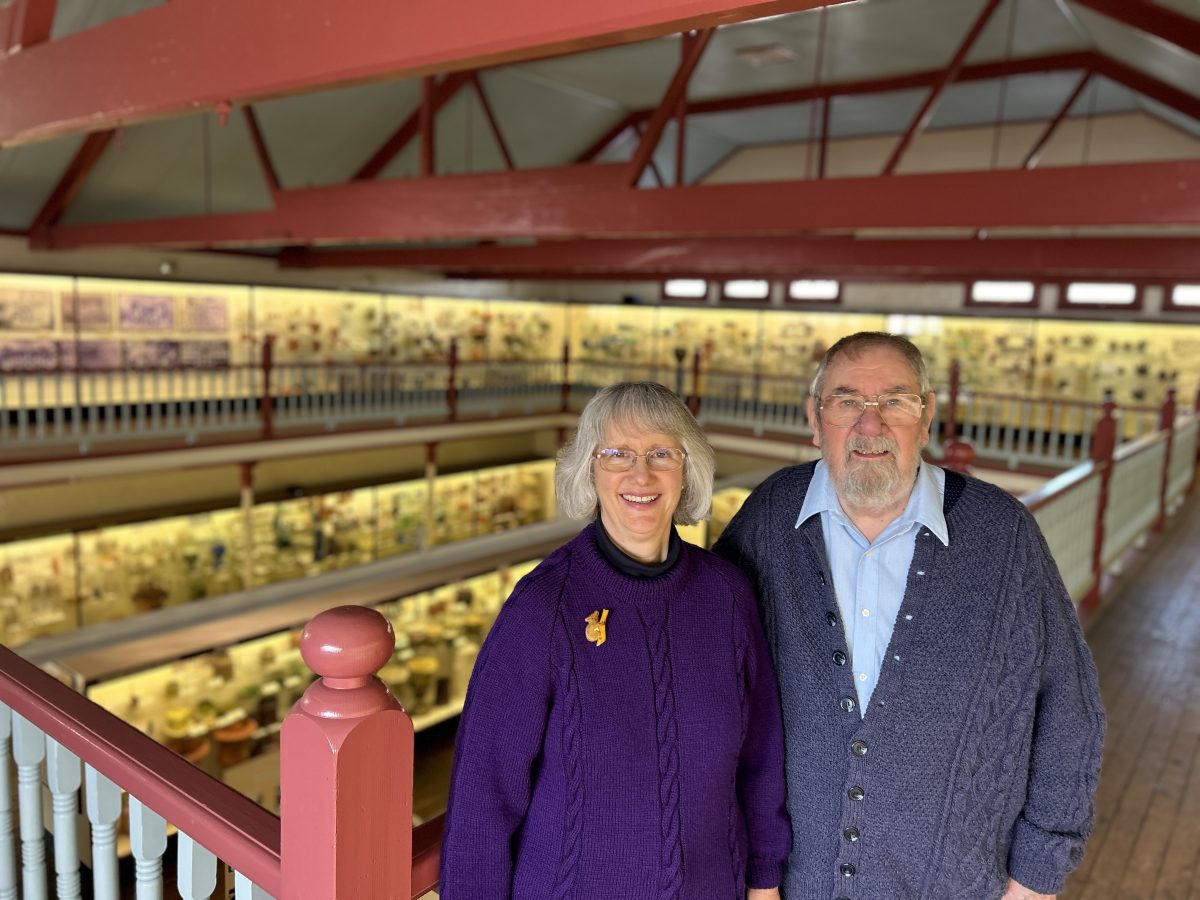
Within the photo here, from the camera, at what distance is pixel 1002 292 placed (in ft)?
43.3

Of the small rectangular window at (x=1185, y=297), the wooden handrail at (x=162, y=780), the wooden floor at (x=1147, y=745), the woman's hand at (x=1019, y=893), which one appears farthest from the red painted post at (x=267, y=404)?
the small rectangular window at (x=1185, y=297)

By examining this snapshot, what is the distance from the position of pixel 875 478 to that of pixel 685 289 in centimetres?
1520

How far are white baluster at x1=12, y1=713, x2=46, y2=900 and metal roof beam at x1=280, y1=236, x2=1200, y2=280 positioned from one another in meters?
8.63

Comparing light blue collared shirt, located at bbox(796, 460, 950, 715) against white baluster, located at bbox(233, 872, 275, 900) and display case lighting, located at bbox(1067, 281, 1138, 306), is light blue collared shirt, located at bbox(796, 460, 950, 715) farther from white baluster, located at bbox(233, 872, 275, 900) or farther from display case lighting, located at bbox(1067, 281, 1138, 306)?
display case lighting, located at bbox(1067, 281, 1138, 306)

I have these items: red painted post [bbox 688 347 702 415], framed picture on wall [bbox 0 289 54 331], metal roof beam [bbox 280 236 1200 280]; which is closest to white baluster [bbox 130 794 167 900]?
metal roof beam [bbox 280 236 1200 280]

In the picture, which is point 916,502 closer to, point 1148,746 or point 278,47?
point 278,47

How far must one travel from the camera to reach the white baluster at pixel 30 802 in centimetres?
170

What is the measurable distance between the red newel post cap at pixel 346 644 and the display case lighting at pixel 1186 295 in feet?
44.1

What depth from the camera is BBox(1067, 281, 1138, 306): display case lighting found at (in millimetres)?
12234

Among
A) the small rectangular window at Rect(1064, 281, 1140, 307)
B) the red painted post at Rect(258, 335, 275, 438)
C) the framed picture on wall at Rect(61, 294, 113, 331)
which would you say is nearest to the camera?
the framed picture on wall at Rect(61, 294, 113, 331)

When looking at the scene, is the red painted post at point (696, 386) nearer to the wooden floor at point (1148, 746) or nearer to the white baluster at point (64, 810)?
the wooden floor at point (1148, 746)

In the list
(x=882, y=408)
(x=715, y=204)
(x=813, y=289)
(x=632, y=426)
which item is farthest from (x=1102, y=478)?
(x=813, y=289)

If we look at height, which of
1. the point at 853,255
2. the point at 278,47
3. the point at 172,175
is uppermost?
the point at 172,175

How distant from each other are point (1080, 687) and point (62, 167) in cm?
1126
